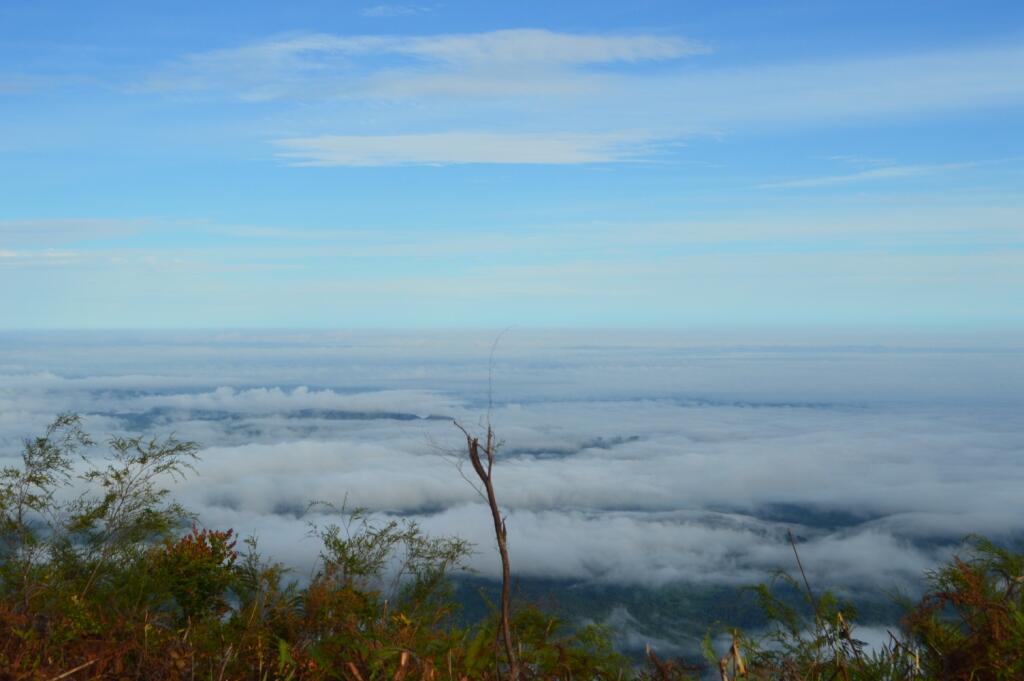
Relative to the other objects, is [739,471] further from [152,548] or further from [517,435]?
[152,548]

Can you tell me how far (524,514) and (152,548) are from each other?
4593 inches

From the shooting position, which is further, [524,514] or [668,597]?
[524,514]

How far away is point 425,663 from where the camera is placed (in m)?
2.51

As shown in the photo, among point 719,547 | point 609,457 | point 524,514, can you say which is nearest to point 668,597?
point 719,547

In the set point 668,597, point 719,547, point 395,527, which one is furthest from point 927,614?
point 719,547

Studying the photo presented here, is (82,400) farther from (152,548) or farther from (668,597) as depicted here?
(152,548)

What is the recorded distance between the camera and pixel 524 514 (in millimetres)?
121125

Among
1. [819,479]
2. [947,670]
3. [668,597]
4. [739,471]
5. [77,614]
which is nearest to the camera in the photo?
[947,670]

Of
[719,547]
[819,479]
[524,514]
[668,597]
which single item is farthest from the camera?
[819,479]

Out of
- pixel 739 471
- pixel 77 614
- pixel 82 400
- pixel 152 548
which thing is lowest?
pixel 739 471

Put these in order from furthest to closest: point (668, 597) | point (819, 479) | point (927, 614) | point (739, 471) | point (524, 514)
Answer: point (739, 471) < point (819, 479) < point (524, 514) < point (668, 597) < point (927, 614)

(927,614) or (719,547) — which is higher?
(927,614)

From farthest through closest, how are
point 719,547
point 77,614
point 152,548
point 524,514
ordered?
point 524,514 < point 719,547 < point 152,548 < point 77,614

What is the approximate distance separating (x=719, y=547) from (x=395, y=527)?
10501 cm
